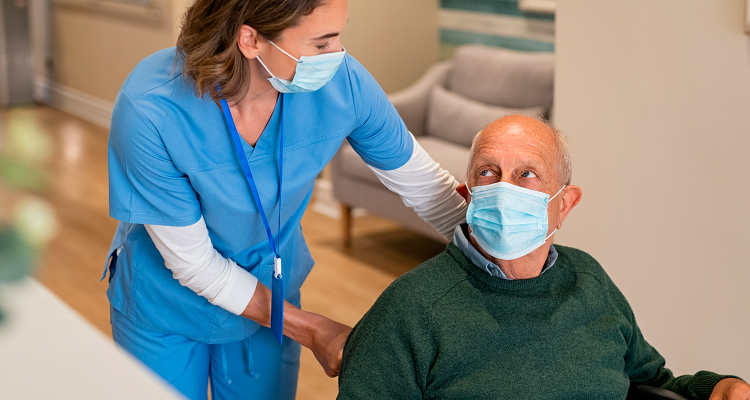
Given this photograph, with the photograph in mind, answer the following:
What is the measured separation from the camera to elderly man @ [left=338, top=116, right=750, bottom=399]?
1.21 meters

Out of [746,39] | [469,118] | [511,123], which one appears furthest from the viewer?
[469,118]

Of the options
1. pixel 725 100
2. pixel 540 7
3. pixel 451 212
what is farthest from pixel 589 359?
pixel 540 7

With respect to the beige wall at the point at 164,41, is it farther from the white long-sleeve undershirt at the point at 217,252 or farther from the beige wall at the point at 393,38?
the white long-sleeve undershirt at the point at 217,252

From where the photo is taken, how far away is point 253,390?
1462 mm

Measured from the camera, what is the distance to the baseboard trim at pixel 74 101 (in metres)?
6.29

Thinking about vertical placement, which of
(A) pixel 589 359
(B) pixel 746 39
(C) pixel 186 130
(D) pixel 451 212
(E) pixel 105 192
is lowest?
(E) pixel 105 192

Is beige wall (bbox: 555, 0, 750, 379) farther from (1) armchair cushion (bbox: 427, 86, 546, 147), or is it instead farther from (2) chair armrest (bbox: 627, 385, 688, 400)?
(1) armchair cushion (bbox: 427, 86, 546, 147)

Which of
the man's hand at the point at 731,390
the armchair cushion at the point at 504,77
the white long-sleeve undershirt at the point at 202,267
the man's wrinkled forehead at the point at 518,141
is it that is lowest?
the armchair cushion at the point at 504,77

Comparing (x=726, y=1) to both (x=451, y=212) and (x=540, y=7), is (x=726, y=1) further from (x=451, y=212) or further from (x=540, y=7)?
(x=540, y=7)

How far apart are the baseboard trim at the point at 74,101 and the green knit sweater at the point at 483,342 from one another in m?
5.22

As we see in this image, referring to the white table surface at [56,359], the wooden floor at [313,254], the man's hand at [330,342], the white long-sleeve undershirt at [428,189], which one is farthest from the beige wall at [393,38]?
the white table surface at [56,359]

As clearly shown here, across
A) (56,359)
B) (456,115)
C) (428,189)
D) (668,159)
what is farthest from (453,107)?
(56,359)

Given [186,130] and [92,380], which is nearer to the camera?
[92,380]

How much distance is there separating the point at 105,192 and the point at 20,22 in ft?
10.3
